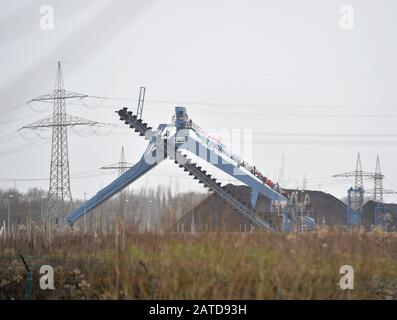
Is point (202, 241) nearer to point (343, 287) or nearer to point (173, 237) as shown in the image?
point (173, 237)

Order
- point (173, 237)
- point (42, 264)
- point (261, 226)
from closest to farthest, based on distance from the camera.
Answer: point (173, 237) → point (42, 264) → point (261, 226)

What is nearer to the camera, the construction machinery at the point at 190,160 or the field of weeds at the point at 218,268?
the field of weeds at the point at 218,268

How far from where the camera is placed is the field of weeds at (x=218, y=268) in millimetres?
8828

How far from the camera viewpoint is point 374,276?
34.1 feet

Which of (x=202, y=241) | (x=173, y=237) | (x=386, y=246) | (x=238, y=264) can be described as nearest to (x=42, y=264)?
(x=173, y=237)

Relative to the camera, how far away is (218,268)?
9000 mm

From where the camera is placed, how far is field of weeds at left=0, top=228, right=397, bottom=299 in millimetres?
8828

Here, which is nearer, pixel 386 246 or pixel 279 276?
pixel 279 276

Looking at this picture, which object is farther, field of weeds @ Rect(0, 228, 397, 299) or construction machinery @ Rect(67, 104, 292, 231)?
construction machinery @ Rect(67, 104, 292, 231)

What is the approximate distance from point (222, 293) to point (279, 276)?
97 centimetres

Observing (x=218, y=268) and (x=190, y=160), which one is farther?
(x=190, y=160)
